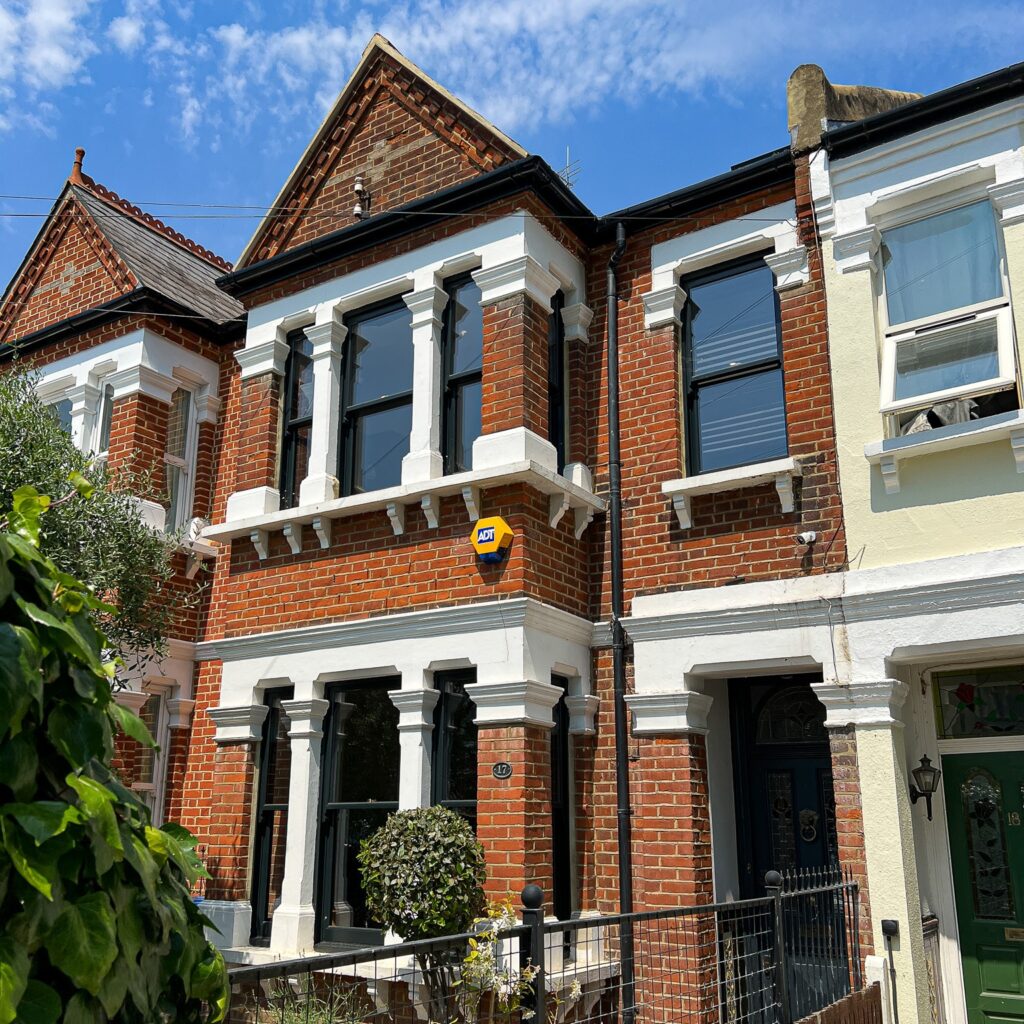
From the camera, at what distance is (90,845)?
2287 millimetres

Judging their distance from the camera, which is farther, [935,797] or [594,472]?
[594,472]

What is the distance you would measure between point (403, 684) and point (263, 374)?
3.84 meters

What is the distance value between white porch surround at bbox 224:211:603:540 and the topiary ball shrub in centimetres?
267

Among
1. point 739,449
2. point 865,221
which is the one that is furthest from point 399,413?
point 865,221

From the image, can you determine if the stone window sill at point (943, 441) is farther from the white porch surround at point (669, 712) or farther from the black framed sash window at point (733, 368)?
the white porch surround at point (669, 712)

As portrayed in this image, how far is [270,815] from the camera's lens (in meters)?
9.43

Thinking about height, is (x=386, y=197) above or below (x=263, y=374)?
above

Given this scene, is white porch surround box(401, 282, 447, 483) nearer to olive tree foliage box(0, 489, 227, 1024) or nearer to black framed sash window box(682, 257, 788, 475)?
black framed sash window box(682, 257, 788, 475)

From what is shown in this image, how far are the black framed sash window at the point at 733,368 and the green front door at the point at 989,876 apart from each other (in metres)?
3.02

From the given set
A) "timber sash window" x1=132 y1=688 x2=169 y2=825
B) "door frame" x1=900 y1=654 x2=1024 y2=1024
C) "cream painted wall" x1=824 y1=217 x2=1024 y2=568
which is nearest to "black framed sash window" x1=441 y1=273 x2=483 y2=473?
"cream painted wall" x1=824 y1=217 x2=1024 y2=568

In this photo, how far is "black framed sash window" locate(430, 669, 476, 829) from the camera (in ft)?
27.4

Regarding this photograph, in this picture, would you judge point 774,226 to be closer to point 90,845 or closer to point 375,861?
point 375,861

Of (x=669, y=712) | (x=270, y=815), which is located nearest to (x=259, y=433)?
(x=270, y=815)

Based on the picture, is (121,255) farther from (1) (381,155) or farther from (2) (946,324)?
(2) (946,324)
